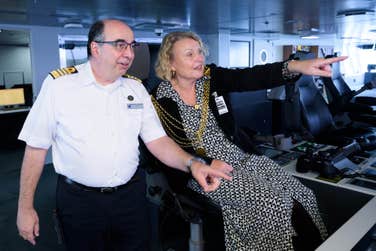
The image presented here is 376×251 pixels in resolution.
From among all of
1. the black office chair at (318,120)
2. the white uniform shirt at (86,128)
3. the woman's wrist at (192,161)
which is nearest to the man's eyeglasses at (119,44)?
the white uniform shirt at (86,128)

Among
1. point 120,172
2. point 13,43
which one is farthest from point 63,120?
point 13,43

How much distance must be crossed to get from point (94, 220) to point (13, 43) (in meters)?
7.32

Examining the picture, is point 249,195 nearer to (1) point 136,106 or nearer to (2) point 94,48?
(1) point 136,106

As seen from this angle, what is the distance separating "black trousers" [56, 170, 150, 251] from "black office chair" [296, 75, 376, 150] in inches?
71.8

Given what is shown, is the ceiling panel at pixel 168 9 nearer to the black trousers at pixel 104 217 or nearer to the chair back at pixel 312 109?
the chair back at pixel 312 109

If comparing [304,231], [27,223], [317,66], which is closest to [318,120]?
[304,231]

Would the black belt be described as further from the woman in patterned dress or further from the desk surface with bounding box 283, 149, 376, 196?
the desk surface with bounding box 283, 149, 376, 196

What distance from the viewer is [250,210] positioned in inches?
58.9

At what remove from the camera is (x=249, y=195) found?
1.50 metres

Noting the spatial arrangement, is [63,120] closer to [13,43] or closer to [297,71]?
[297,71]

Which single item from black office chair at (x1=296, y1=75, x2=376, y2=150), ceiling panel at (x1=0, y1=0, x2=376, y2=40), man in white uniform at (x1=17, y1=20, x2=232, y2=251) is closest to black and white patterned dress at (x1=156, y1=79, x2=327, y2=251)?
man in white uniform at (x1=17, y1=20, x2=232, y2=251)

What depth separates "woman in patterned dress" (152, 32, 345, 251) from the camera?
4.86 ft

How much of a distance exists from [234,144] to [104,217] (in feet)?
2.27

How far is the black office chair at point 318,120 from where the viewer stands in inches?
112
